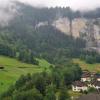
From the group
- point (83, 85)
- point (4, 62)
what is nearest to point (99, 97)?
point (83, 85)

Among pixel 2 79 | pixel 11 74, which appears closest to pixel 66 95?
pixel 2 79

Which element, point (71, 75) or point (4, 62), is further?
point (4, 62)

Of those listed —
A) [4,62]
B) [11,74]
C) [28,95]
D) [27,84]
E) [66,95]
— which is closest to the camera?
[28,95]

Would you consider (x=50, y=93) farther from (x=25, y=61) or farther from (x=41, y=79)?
(x=25, y=61)

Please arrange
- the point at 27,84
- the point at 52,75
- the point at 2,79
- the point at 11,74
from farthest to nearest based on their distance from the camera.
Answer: the point at 11,74 → the point at 2,79 → the point at 52,75 → the point at 27,84

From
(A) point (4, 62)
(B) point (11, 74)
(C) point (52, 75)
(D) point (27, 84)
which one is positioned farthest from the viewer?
(A) point (4, 62)

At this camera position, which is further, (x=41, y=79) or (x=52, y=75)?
(x=52, y=75)

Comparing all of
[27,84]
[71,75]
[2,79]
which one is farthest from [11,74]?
[27,84]

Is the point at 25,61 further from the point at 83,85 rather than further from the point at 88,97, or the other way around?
the point at 88,97

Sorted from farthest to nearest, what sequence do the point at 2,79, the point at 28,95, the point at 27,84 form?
the point at 2,79, the point at 27,84, the point at 28,95
